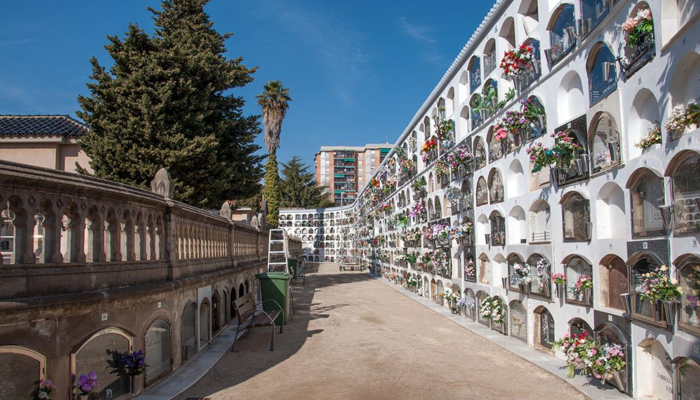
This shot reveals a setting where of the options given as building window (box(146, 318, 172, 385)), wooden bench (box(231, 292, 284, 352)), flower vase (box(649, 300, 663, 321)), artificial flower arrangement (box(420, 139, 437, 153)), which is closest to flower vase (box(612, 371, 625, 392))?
flower vase (box(649, 300, 663, 321))

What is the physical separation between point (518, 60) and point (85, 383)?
961cm

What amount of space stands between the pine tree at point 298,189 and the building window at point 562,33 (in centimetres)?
5951

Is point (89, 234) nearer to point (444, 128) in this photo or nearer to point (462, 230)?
point (462, 230)

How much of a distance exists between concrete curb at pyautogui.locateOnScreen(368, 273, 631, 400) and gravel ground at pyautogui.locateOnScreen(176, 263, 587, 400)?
0.48 ft

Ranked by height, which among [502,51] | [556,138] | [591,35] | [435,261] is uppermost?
[502,51]

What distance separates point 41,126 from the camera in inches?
748

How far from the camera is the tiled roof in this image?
18.0 m

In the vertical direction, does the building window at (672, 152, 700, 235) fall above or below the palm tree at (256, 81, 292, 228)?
below

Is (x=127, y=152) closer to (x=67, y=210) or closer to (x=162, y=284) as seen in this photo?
(x=162, y=284)

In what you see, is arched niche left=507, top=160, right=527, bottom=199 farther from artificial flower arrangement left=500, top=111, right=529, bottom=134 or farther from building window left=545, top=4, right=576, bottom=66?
building window left=545, top=4, right=576, bottom=66

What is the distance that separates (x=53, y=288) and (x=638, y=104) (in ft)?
25.0

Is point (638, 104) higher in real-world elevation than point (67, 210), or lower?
higher

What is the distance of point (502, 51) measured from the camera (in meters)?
12.9

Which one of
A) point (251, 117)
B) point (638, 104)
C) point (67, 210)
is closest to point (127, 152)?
point (251, 117)
